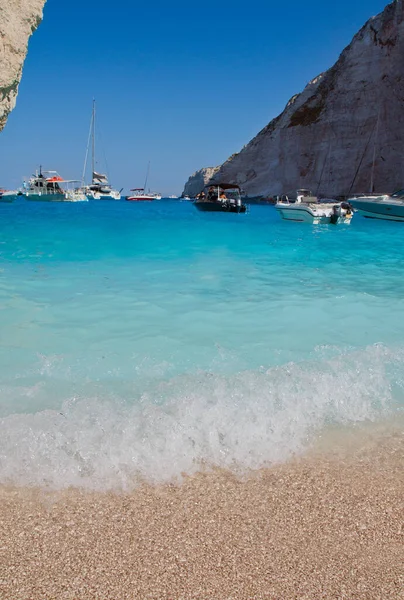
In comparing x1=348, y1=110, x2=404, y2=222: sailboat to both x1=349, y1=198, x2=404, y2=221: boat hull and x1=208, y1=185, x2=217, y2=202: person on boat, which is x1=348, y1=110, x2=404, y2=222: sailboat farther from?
x1=208, y1=185, x2=217, y2=202: person on boat

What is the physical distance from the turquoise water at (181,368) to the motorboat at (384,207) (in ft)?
82.7

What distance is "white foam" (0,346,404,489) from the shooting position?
3.09m

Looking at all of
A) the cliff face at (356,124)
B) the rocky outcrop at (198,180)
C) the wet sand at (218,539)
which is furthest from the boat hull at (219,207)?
the rocky outcrop at (198,180)

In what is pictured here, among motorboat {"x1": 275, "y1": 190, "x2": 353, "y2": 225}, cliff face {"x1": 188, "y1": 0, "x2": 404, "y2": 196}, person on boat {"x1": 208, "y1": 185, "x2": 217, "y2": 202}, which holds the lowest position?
motorboat {"x1": 275, "y1": 190, "x2": 353, "y2": 225}

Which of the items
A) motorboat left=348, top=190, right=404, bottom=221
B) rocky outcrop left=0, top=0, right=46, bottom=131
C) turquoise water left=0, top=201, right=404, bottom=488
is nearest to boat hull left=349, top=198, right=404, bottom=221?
motorboat left=348, top=190, right=404, bottom=221

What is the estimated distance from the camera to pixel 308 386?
4.44m

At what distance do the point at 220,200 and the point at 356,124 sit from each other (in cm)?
3102

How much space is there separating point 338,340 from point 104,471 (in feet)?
13.5

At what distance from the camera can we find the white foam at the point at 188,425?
3.09 meters

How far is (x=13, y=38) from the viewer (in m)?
13.9

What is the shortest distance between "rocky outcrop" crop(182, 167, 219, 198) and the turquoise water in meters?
143

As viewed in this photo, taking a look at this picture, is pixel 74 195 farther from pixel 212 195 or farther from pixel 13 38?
pixel 13 38

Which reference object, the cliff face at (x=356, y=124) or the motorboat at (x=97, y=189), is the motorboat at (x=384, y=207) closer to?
the cliff face at (x=356, y=124)

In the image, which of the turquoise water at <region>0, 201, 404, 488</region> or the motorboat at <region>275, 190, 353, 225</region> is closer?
the turquoise water at <region>0, 201, 404, 488</region>
